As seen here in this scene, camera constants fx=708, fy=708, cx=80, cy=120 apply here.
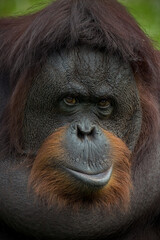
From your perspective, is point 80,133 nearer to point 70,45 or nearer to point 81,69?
point 81,69

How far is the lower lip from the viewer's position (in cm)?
393

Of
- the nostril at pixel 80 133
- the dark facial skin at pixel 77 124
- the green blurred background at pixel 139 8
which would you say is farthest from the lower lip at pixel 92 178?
the green blurred background at pixel 139 8

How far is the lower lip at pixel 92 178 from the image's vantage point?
3.93m

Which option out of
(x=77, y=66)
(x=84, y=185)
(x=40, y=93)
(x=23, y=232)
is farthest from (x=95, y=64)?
(x=23, y=232)

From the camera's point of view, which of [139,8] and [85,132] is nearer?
[85,132]

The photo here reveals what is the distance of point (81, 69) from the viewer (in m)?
4.05

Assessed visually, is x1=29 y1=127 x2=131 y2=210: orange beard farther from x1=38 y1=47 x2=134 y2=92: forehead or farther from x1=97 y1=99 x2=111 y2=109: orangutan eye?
x1=38 y1=47 x2=134 y2=92: forehead

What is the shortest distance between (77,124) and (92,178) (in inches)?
12.5

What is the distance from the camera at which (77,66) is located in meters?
4.05

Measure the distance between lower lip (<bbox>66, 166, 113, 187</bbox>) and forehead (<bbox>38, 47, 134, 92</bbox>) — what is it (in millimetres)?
483

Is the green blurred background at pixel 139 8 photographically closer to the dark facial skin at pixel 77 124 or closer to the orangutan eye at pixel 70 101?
the dark facial skin at pixel 77 124

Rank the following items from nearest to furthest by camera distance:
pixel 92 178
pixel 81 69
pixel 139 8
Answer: pixel 92 178 < pixel 81 69 < pixel 139 8

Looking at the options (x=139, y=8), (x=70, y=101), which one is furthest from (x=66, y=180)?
(x=139, y=8)

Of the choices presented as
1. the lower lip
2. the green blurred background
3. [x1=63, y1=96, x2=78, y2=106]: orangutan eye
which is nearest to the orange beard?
the lower lip
